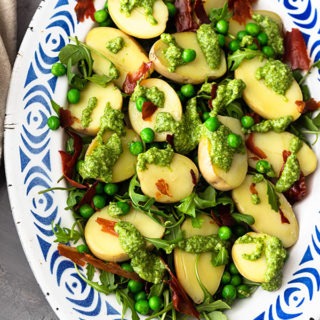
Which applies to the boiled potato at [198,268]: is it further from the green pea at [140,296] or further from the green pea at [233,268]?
the green pea at [140,296]

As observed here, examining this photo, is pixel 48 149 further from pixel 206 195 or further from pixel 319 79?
pixel 319 79

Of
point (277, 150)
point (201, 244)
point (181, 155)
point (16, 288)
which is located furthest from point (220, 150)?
point (16, 288)

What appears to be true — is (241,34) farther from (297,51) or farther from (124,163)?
(124,163)

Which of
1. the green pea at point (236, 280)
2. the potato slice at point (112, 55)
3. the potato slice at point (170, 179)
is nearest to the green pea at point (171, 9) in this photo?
the potato slice at point (112, 55)

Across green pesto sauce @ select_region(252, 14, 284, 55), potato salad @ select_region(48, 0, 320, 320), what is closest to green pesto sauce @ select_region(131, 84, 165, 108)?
potato salad @ select_region(48, 0, 320, 320)

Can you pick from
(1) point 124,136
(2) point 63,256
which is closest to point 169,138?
(1) point 124,136
